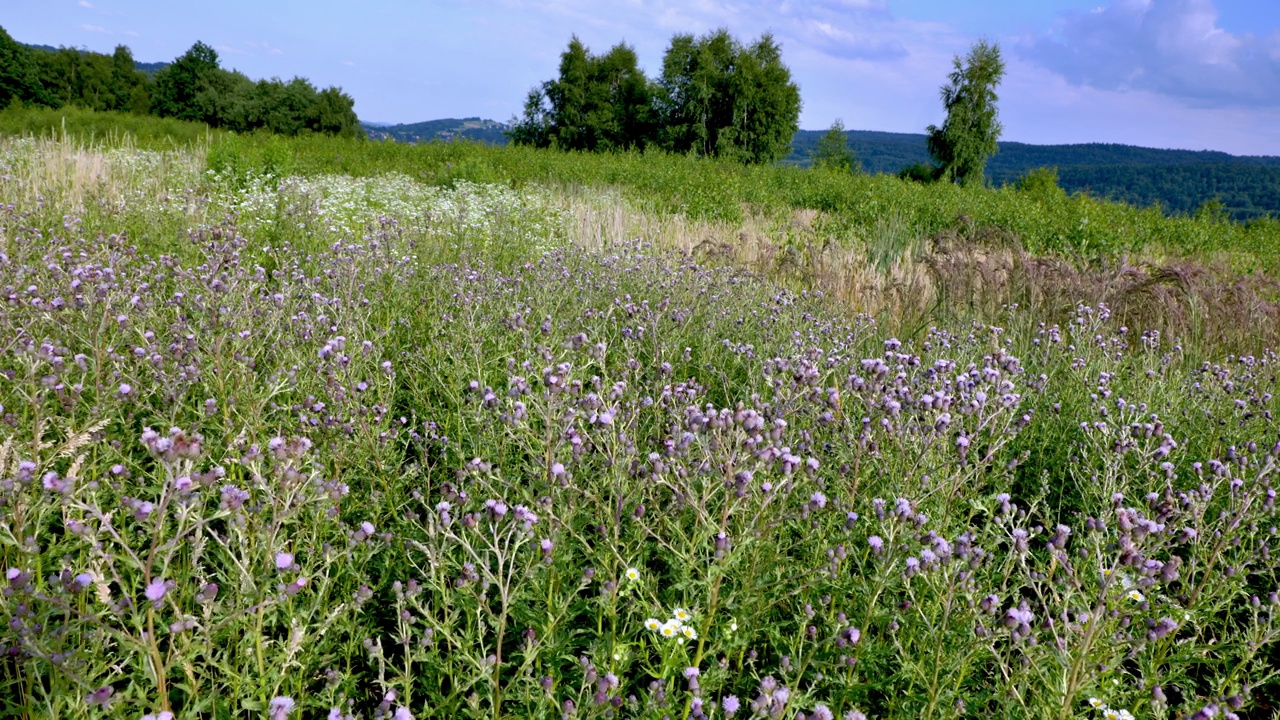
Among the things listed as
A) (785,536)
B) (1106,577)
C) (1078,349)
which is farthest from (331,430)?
(1078,349)

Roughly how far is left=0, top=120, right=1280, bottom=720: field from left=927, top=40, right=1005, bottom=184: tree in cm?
5299

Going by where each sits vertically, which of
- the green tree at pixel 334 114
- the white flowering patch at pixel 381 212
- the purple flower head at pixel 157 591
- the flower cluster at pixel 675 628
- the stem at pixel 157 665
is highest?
the green tree at pixel 334 114

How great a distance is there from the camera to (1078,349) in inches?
191

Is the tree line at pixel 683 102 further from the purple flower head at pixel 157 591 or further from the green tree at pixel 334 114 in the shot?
the purple flower head at pixel 157 591

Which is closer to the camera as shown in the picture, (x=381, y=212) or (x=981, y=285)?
(x=981, y=285)

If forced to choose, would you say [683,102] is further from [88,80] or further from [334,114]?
[88,80]

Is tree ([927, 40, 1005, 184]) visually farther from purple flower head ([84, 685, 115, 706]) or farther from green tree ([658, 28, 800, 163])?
purple flower head ([84, 685, 115, 706])

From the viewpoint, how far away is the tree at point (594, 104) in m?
54.7

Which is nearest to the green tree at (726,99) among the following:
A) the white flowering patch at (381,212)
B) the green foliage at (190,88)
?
the green foliage at (190,88)

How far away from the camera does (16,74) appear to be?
184 ft

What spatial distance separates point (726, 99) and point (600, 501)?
2099 inches

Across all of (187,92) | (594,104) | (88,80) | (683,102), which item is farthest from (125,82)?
(683,102)

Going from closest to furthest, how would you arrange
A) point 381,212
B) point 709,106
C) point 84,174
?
point 381,212 < point 84,174 < point 709,106

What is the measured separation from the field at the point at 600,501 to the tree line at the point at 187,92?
51.0 metres
